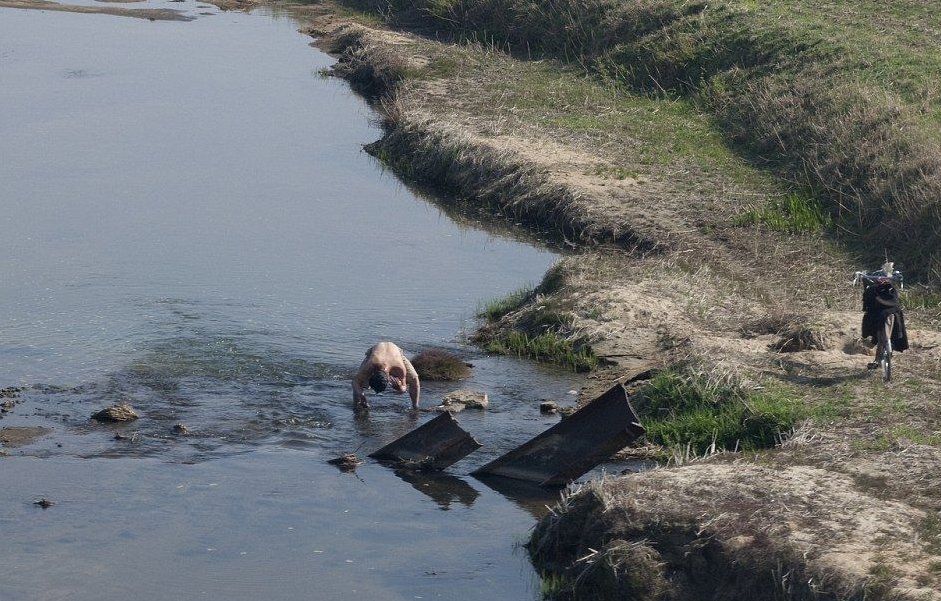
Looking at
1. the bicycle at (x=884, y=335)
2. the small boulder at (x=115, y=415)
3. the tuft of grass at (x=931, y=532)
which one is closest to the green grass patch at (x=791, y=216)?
the bicycle at (x=884, y=335)

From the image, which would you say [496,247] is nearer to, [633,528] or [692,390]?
[692,390]

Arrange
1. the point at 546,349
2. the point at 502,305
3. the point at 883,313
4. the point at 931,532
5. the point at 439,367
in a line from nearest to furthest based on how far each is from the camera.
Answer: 1. the point at 931,532
2. the point at 883,313
3. the point at 439,367
4. the point at 546,349
5. the point at 502,305

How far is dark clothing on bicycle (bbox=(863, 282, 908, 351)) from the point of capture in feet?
37.6

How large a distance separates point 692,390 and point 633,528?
3100 millimetres

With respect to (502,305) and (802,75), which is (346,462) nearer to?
(502,305)

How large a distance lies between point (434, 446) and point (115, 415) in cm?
317

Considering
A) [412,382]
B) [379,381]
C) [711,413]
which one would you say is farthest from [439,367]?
[711,413]

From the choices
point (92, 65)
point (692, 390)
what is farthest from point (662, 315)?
point (92, 65)

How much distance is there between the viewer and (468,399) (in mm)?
12953

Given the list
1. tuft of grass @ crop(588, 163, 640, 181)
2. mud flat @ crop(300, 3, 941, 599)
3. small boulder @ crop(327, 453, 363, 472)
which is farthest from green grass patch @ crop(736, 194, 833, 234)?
small boulder @ crop(327, 453, 363, 472)

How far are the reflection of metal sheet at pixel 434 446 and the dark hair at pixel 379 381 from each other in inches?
32.0

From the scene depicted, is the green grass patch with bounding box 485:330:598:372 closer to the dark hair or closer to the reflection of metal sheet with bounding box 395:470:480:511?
the dark hair

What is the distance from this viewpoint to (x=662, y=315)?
48.1ft

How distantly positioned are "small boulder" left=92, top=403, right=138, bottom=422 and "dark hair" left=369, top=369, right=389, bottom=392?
2288 millimetres
